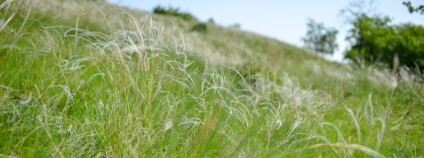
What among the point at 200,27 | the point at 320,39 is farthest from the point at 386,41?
the point at 320,39

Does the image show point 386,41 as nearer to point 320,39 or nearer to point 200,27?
point 200,27

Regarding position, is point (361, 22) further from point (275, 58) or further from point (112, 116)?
point (112, 116)

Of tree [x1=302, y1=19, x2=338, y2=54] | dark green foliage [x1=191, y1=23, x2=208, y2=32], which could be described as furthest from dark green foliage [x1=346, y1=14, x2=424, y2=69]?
tree [x1=302, y1=19, x2=338, y2=54]

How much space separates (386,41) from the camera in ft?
39.5

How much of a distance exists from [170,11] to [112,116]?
33.5 meters

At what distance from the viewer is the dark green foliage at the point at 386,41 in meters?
10.6

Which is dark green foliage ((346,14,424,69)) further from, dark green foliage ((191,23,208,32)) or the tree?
the tree

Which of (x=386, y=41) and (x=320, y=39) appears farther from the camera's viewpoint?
(x=320, y=39)

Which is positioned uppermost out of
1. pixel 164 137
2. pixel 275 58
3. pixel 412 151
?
pixel 275 58

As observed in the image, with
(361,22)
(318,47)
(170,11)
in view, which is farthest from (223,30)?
(318,47)

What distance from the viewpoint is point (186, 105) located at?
8.43 feet

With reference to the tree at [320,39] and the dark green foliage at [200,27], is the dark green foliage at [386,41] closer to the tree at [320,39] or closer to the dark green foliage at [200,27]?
the dark green foliage at [200,27]

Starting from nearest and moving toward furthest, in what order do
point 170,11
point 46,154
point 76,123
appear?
point 46,154
point 76,123
point 170,11

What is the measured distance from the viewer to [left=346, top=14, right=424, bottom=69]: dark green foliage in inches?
417
